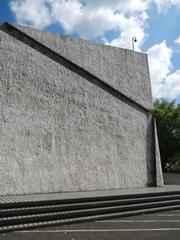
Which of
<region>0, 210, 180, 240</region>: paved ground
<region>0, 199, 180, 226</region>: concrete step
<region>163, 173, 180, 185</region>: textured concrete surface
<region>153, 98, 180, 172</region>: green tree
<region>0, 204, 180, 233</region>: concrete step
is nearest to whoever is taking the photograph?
<region>0, 210, 180, 240</region>: paved ground

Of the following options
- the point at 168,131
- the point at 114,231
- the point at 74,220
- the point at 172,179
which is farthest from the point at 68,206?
the point at 168,131

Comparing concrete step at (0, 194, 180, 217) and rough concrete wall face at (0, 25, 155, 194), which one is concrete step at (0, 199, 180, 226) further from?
rough concrete wall face at (0, 25, 155, 194)

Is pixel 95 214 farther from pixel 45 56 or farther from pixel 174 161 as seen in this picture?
pixel 174 161

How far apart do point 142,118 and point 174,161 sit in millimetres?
13344

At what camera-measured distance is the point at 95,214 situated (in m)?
8.70

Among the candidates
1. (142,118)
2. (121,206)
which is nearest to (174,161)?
(142,118)


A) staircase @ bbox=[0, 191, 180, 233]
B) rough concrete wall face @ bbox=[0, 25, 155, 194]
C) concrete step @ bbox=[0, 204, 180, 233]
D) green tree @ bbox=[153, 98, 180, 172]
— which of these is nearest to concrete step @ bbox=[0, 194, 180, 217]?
staircase @ bbox=[0, 191, 180, 233]

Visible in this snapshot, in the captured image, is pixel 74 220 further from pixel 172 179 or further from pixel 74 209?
pixel 172 179

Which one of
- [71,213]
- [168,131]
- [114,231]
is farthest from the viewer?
[168,131]

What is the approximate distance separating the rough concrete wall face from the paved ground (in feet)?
11.0

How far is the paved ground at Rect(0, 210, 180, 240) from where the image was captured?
6.73 m

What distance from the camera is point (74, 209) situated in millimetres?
8469

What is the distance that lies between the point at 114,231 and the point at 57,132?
5170 millimetres

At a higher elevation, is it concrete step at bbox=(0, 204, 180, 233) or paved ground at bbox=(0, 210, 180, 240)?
concrete step at bbox=(0, 204, 180, 233)
